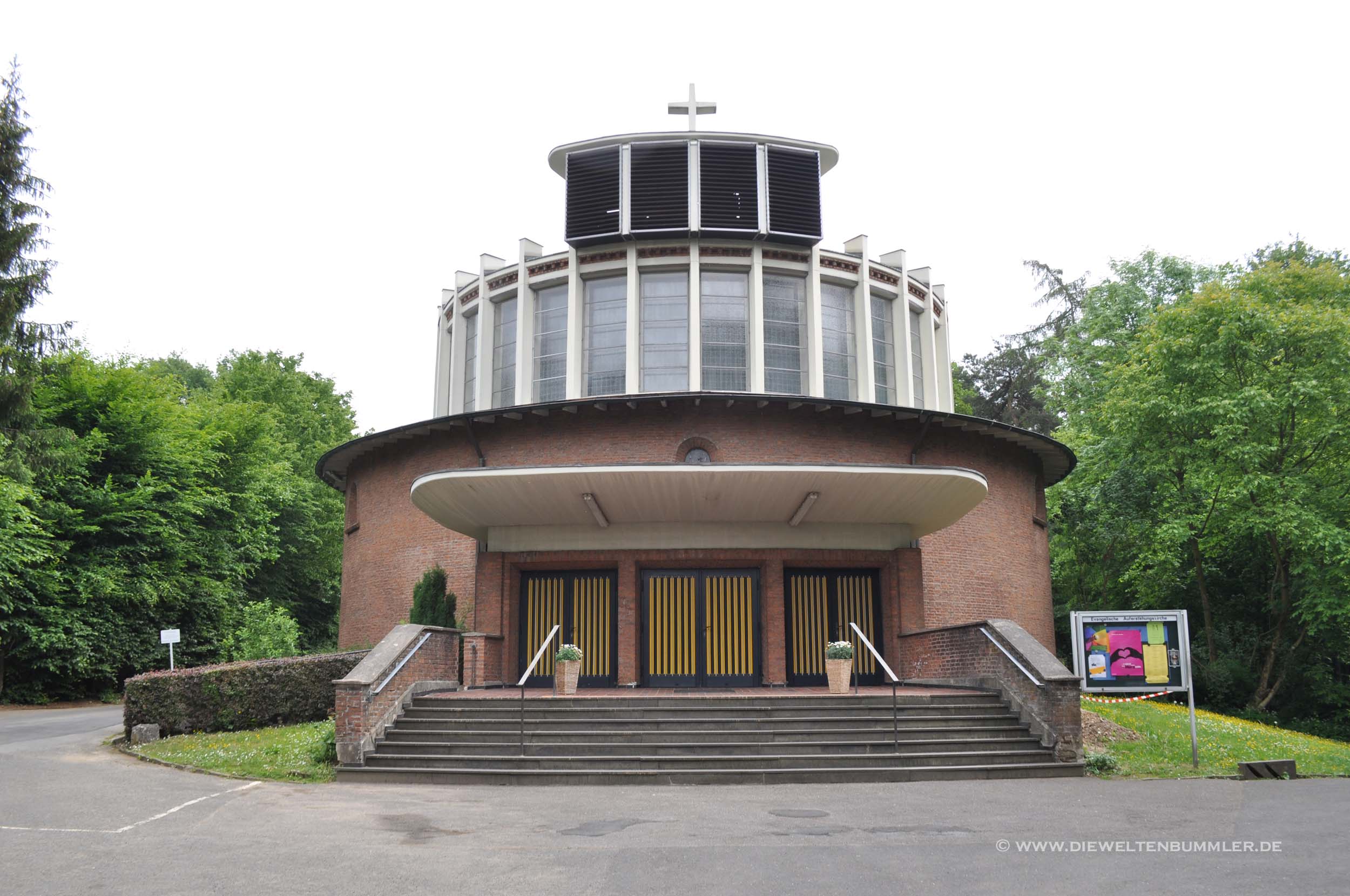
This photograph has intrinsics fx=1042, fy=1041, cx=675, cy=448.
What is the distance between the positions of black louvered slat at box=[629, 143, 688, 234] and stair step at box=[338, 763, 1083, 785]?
49.0 ft

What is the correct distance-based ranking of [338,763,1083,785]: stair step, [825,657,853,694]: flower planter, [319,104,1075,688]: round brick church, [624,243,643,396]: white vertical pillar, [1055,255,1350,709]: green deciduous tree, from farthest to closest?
[1055,255,1350,709]: green deciduous tree
[624,243,643,396]: white vertical pillar
[319,104,1075,688]: round brick church
[825,657,853,694]: flower planter
[338,763,1083,785]: stair step

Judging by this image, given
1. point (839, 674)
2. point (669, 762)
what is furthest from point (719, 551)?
point (669, 762)

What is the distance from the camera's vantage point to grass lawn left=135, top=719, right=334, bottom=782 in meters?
12.1

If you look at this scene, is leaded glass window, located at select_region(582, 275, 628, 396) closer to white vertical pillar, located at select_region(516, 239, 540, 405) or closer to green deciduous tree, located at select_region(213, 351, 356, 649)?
white vertical pillar, located at select_region(516, 239, 540, 405)

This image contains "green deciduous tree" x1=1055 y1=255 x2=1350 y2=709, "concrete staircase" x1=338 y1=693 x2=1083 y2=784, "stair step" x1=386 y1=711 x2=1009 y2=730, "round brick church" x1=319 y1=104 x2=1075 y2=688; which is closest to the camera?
"concrete staircase" x1=338 y1=693 x2=1083 y2=784

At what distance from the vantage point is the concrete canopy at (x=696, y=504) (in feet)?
50.9

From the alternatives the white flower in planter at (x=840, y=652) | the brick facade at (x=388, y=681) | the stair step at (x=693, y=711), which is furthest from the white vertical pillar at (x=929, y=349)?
the brick facade at (x=388, y=681)

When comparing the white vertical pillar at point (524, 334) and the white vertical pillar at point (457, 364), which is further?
the white vertical pillar at point (457, 364)

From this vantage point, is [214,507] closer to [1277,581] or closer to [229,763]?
[229,763]

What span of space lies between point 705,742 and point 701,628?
595cm

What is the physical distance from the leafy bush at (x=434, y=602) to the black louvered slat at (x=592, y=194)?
8.74 metres

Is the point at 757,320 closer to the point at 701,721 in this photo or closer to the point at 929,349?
the point at 929,349

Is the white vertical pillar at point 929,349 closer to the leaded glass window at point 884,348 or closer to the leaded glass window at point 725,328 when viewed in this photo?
the leaded glass window at point 884,348

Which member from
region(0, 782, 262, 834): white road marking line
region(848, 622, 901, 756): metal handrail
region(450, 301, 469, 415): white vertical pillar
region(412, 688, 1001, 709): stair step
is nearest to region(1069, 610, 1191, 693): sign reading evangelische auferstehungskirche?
region(412, 688, 1001, 709): stair step
